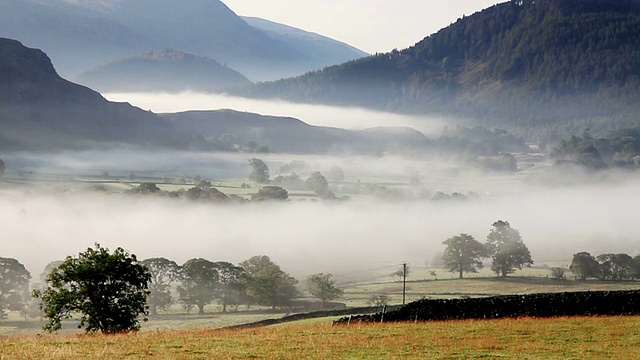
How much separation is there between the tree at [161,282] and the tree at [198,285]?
2.27 metres

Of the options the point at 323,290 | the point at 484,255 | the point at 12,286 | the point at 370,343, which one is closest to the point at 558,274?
the point at 484,255

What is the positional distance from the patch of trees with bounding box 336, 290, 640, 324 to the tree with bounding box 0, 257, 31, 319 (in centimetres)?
7765

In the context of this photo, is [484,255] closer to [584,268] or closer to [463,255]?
[463,255]

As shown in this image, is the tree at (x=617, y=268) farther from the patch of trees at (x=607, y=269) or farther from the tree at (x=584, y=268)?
the tree at (x=584, y=268)

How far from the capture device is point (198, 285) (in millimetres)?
131500

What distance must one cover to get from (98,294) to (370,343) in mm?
24777

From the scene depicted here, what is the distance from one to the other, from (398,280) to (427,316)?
100499mm

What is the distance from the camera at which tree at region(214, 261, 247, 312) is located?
129 meters

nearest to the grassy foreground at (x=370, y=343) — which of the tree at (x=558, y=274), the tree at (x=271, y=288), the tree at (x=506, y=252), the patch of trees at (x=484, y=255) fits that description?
the tree at (x=271, y=288)

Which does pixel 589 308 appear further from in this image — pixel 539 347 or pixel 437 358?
pixel 437 358

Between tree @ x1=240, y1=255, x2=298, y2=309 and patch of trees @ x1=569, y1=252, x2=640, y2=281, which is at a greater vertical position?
patch of trees @ x1=569, y1=252, x2=640, y2=281

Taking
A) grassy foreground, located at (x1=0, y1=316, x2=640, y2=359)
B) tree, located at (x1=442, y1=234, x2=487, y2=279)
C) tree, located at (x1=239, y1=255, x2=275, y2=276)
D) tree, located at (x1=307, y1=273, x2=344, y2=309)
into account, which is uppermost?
tree, located at (x1=442, y1=234, x2=487, y2=279)

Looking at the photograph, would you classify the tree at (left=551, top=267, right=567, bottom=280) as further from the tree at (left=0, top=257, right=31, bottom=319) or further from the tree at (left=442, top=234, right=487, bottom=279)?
the tree at (left=0, top=257, right=31, bottom=319)

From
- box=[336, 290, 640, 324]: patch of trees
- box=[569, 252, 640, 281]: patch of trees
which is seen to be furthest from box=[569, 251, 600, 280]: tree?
box=[336, 290, 640, 324]: patch of trees
